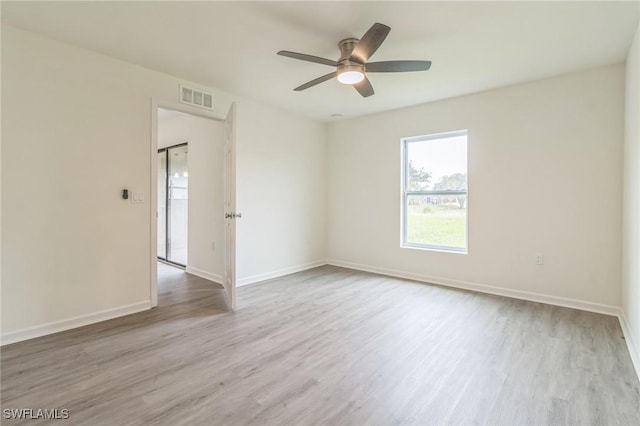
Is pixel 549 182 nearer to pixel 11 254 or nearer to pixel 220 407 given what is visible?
pixel 220 407

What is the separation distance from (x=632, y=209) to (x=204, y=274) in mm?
5027

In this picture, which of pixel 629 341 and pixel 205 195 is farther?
pixel 205 195

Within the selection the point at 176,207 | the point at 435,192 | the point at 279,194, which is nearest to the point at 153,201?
the point at 279,194

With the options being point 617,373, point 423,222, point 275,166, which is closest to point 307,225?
point 275,166

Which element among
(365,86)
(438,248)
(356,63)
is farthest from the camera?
(438,248)

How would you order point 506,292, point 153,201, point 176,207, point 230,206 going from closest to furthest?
point 153,201 → point 230,206 → point 506,292 → point 176,207

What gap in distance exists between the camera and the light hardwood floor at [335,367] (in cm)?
168

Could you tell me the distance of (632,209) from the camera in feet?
8.31

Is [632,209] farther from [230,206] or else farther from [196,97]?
[196,97]

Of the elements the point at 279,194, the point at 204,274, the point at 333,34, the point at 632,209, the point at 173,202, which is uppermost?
the point at 333,34

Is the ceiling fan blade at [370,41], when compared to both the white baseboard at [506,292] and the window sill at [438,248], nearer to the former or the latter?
the window sill at [438,248]

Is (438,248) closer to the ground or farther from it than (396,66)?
closer to the ground

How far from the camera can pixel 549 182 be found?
3.43m

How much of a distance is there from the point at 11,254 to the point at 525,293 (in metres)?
5.17
